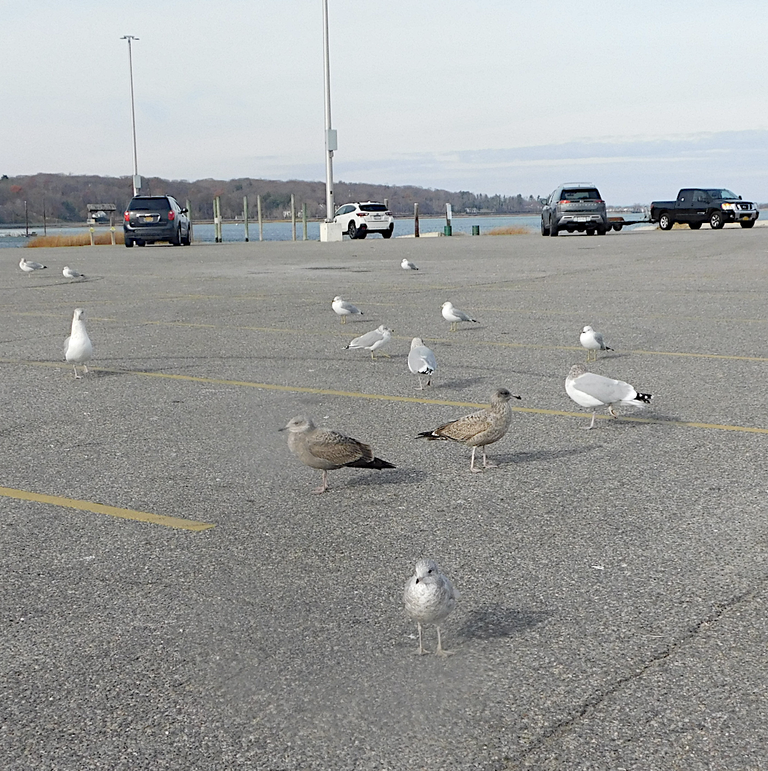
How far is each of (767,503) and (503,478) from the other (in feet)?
4.76

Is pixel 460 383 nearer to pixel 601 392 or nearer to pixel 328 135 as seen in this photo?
pixel 601 392

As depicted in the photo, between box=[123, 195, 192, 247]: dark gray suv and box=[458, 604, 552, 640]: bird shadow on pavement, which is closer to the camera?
box=[458, 604, 552, 640]: bird shadow on pavement

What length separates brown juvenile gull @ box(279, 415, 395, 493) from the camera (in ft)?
18.4

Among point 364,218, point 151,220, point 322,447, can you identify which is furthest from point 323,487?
point 364,218

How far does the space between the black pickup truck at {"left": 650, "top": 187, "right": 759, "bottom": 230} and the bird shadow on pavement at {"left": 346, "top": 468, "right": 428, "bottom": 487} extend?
43.9m

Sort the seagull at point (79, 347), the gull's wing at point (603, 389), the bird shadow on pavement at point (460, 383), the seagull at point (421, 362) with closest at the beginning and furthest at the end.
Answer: the gull's wing at point (603, 389), the seagull at point (421, 362), the bird shadow on pavement at point (460, 383), the seagull at point (79, 347)

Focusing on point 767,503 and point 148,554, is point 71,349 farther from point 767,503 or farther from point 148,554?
point 767,503

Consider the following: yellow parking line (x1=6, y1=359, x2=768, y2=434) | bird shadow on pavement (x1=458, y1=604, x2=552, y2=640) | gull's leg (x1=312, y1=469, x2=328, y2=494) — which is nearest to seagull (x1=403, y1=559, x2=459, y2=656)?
bird shadow on pavement (x1=458, y1=604, x2=552, y2=640)

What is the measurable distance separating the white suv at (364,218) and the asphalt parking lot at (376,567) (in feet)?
117

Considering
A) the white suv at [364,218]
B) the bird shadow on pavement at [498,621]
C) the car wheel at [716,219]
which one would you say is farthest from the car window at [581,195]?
the bird shadow on pavement at [498,621]

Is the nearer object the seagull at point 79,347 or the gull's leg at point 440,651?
the gull's leg at point 440,651

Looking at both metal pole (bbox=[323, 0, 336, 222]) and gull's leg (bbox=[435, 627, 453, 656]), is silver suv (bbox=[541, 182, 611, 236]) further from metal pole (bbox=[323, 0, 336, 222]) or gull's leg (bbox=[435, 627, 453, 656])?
gull's leg (bbox=[435, 627, 453, 656])

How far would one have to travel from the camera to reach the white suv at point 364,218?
45.7 m

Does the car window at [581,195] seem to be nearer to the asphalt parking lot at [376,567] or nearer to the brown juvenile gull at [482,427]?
the asphalt parking lot at [376,567]
